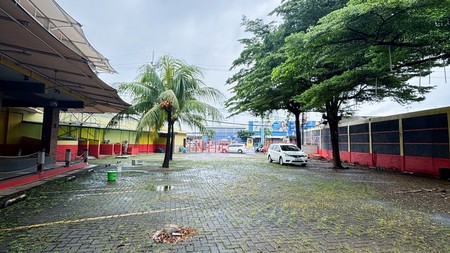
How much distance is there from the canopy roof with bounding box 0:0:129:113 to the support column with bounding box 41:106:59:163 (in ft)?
1.71

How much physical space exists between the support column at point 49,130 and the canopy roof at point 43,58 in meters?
0.52

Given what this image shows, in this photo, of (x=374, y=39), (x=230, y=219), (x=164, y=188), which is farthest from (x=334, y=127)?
(x=230, y=219)

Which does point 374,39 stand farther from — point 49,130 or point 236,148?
point 236,148

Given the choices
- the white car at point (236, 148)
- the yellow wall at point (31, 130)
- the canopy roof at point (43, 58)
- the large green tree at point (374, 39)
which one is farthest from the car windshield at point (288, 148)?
the white car at point (236, 148)

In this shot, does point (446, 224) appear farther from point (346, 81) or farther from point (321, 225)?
point (346, 81)

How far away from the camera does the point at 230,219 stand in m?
5.09

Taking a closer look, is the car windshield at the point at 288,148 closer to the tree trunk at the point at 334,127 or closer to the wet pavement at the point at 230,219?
the tree trunk at the point at 334,127

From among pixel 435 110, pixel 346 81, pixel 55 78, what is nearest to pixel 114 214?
pixel 55 78

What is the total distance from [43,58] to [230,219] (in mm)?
6312

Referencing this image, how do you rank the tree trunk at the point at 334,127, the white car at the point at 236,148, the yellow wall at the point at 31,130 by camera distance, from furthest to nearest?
the white car at the point at 236,148
the tree trunk at the point at 334,127
the yellow wall at the point at 31,130

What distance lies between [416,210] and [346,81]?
6530mm

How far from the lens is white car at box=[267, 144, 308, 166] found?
16.8 metres

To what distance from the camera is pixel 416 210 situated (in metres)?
5.94

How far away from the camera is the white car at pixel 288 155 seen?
16750 millimetres
